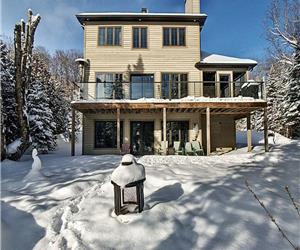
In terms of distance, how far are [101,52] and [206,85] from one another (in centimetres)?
620

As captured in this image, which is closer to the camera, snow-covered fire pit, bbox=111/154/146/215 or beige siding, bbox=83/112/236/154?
snow-covered fire pit, bbox=111/154/146/215

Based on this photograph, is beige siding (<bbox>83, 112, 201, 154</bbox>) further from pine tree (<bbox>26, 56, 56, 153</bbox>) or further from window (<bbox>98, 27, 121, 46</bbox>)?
pine tree (<bbox>26, 56, 56, 153</bbox>)

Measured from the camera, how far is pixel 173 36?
1594cm

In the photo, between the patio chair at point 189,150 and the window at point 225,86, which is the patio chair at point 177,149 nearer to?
the patio chair at point 189,150

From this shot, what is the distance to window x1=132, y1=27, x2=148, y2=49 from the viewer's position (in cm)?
1580

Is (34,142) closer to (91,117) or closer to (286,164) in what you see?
(91,117)

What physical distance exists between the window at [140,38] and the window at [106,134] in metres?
4.61

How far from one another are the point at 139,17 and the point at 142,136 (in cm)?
668

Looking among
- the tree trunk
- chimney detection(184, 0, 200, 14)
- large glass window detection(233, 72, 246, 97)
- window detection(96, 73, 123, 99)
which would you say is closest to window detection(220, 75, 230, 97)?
large glass window detection(233, 72, 246, 97)

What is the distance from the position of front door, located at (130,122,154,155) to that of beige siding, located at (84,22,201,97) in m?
2.62

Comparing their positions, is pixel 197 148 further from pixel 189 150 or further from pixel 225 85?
pixel 225 85

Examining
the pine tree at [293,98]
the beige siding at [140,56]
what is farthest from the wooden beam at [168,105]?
the pine tree at [293,98]

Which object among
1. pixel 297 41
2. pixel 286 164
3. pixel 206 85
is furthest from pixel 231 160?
pixel 297 41

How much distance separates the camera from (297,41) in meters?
17.4
